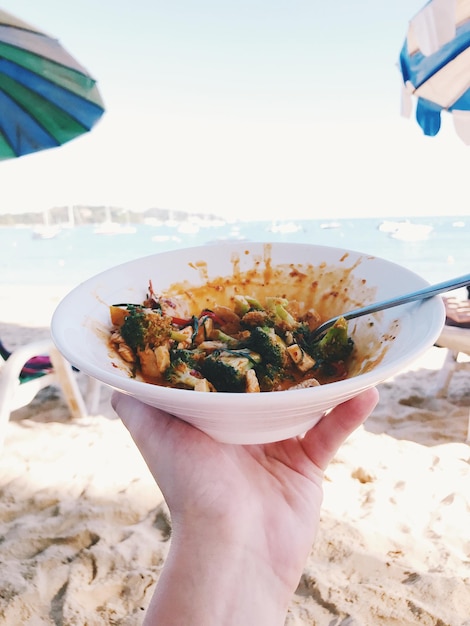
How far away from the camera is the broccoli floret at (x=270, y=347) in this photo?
1070 millimetres

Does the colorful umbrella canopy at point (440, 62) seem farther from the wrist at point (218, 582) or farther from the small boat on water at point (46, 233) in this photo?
the small boat on water at point (46, 233)

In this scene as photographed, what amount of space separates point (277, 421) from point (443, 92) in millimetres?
2881

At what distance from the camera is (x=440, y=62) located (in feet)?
8.24

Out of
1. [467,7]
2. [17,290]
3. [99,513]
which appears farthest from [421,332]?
[17,290]

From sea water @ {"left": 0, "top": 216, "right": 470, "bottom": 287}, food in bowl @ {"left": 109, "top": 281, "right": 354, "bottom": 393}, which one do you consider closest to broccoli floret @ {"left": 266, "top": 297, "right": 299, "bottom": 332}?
food in bowl @ {"left": 109, "top": 281, "right": 354, "bottom": 393}

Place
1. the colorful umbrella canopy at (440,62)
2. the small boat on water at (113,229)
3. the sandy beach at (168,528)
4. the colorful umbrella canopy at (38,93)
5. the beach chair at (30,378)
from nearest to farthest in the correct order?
the sandy beach at (168,528) < the colorful umbrella canopy at (440,62) < the beach chair at (30,378) < the colorful umbrella canopy at (38,93) < the small boat on water at (113,229)

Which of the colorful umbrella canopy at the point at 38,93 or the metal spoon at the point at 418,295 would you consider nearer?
the metal spoon at the point at 418,295

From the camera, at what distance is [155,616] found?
3.02ft

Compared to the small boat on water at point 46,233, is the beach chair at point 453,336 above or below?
above

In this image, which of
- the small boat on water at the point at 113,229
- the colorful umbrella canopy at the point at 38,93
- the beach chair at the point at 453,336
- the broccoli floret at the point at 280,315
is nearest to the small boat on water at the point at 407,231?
the small boat on water at the point at 113,229

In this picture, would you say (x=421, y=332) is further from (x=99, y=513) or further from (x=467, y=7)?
(x=467, y=7)

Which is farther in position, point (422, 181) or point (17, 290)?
point (422, 181)

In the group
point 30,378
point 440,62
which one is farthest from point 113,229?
point 440,62

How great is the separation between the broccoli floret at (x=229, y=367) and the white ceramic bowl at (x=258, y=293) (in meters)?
0.11
